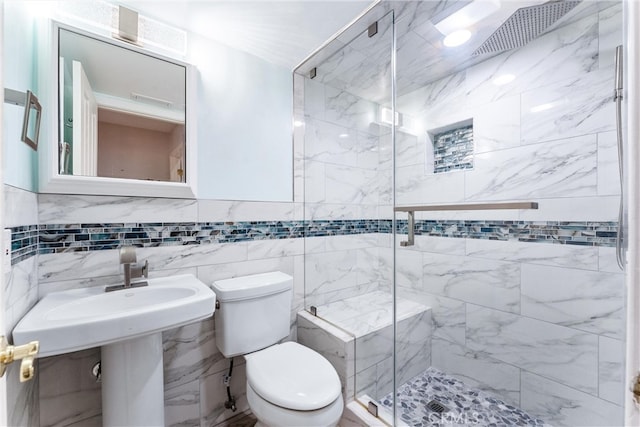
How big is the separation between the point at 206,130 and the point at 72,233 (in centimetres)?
78

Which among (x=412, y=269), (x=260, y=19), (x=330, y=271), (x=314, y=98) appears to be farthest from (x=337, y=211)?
(x=260, y=19)

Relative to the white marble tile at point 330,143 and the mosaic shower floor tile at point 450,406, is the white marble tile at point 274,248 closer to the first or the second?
the white marble tile at point 330,143

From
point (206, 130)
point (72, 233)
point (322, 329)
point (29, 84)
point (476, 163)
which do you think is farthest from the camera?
point (476, 163)

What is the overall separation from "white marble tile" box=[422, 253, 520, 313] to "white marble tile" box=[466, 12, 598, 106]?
1.03m

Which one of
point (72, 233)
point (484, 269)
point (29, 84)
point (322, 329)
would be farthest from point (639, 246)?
point (29, 84)

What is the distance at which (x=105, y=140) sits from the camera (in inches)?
48.9

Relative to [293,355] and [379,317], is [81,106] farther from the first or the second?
[379,317]

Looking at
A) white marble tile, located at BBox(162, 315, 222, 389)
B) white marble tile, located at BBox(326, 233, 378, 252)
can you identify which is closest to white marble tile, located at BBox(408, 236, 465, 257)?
white marble tile, located at BBox(326, 233, 378, 252)

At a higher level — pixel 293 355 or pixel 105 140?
pixel 105 140

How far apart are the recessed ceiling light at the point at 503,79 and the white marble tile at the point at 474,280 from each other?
3.52 feet

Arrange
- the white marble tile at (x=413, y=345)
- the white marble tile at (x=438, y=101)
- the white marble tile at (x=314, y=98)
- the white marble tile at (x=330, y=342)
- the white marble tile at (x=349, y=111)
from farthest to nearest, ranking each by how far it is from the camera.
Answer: the white marble tile at (x=349, y=111) → the white marble tile at (x=314, y=98) → the white marble tile at (x=438, y=101) → the white marble tile at (x=413, y=345) → the white marble tile at (x=330, y=342)

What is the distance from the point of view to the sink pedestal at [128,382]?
1025mm

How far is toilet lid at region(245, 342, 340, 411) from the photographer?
3.49 ft

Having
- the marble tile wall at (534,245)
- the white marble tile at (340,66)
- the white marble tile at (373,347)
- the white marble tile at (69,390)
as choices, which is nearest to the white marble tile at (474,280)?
the marble tile wall at (534,245)
